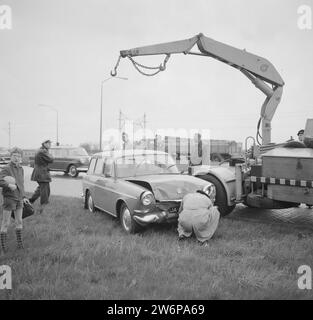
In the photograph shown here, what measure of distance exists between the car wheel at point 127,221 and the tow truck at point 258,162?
2.27m

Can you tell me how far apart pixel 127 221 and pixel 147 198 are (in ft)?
2.14

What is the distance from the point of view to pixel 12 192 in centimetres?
500

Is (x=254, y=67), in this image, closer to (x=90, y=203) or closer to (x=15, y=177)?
(x=90, y=203)

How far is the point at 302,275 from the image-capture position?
164 inches

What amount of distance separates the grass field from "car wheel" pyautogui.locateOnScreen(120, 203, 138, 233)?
14cm

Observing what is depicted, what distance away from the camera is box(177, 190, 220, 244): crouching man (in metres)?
5.55

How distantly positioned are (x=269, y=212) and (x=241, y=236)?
2749 mm

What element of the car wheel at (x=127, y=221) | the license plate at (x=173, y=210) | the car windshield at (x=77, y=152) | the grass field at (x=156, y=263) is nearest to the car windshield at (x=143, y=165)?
the car wheel at (x=127, y=221)

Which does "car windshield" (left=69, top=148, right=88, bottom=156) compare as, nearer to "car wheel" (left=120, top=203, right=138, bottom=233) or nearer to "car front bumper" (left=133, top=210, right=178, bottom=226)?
"car wheel" (left=120, top=203, right=138, bottom=233)

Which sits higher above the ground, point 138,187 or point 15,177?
point 15,177

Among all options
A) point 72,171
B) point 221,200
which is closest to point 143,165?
point 221,200

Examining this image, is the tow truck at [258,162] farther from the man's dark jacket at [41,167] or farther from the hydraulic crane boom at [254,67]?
the man's dark jacket at [41,167]

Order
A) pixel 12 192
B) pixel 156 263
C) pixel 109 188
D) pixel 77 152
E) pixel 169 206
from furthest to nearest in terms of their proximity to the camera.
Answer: pixel 77 152 < pixel 109 188 < pixel 169 206 < pixel 12 192 < pixel 156 263

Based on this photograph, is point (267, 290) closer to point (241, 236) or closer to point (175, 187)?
point (241, 236)
